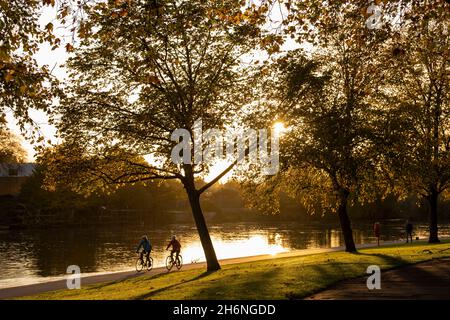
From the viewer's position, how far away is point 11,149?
2484 inches

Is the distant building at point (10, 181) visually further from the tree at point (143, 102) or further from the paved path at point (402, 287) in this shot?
the paved path at point (402, 287)

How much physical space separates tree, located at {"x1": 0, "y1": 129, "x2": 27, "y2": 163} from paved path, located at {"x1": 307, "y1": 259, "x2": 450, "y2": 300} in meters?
49.4

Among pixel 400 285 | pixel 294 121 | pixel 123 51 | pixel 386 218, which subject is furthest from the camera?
pixel 386 218

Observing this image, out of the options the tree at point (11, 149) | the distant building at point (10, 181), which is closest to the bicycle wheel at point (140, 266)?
the tree at point (11, 149)

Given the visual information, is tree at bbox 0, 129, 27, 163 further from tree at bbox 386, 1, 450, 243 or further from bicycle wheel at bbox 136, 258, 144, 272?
tree at bbox 386, 1, 450, 243

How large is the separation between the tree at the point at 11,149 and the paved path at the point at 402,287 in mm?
49372

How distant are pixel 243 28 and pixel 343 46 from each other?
1177 cm

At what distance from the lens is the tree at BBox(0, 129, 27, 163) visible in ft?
196

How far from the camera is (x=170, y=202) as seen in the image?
141375 millimetres

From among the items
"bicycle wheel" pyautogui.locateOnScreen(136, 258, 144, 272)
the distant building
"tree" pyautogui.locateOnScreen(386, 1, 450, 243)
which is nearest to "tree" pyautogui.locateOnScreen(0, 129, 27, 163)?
"bicycle wheel" pyautogui.locateOnScreen(136, 258, 144, 272)

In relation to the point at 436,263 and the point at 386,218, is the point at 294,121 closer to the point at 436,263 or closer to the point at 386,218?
the point at 436,263

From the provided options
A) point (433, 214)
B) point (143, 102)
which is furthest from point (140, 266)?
point (433, 214)

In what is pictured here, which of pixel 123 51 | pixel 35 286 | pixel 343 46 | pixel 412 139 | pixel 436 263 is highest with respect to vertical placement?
pixel 343 46
